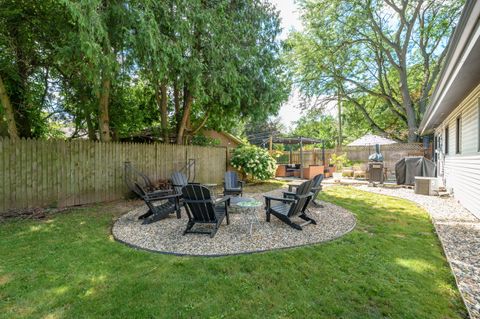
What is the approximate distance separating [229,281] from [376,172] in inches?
393

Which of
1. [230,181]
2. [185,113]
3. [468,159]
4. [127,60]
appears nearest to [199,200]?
[230,181]

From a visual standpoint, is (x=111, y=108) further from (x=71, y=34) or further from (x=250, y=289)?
(x=250, y=289)

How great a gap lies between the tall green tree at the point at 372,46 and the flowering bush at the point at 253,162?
31.0 feet

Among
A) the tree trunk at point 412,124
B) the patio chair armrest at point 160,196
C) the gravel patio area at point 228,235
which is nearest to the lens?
the gravel patio area at point 228,235

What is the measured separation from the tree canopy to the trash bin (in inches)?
200

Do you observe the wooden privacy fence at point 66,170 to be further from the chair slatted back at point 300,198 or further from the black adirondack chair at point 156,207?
the chair slatted back at point 300,198

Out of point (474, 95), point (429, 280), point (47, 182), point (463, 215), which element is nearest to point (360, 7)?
point (474, 95)

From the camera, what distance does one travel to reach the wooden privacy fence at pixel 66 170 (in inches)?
206

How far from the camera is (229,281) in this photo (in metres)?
2.57

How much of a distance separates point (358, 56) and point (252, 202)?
58.1 ft

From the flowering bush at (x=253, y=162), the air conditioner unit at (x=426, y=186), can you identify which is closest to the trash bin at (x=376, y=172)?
the air conditioner unit at (x=426, y=186)

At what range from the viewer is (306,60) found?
1680 centimetres

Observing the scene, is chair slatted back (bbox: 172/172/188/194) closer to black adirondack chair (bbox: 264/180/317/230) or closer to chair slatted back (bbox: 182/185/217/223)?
chair slatted back (bbox: 182/185/217/223)

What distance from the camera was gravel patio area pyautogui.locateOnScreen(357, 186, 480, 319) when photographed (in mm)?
2449
